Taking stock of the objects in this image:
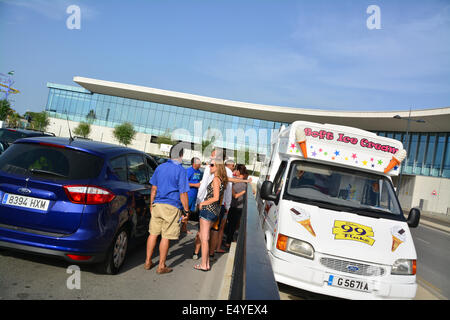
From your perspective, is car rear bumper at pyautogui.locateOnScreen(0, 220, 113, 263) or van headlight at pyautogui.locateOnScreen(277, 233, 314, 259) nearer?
car rear bumper at pyautogui.locateOnScreen(0, 220, 113, 263)

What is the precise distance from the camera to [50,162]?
461 centimetres

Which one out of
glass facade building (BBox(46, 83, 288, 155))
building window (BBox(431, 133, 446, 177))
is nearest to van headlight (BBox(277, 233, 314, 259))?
building window (BBox(431, 133, 446, 177))

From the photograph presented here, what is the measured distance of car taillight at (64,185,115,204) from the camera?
14.2 feet

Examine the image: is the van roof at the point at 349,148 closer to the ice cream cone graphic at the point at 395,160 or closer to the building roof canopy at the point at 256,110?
the ice cream cone graphic at the point at 395,160

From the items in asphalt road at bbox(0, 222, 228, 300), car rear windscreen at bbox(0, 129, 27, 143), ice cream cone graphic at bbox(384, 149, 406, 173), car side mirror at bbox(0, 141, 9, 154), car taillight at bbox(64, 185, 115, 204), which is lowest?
asphalt road at bbox(0, 222, 228, 300)

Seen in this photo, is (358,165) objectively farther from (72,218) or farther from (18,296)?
(18,296)

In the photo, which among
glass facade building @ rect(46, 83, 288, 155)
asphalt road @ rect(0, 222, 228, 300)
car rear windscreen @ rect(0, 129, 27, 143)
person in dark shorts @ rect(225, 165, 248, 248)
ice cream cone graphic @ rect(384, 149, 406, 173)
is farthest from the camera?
glass facade building @ rect(46, 83, 288, 155)

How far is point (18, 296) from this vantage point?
372cm

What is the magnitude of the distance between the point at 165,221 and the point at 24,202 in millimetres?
1790

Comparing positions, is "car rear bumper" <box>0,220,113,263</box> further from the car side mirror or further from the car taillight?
the car side mirror

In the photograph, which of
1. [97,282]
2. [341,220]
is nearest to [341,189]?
[341,220]
